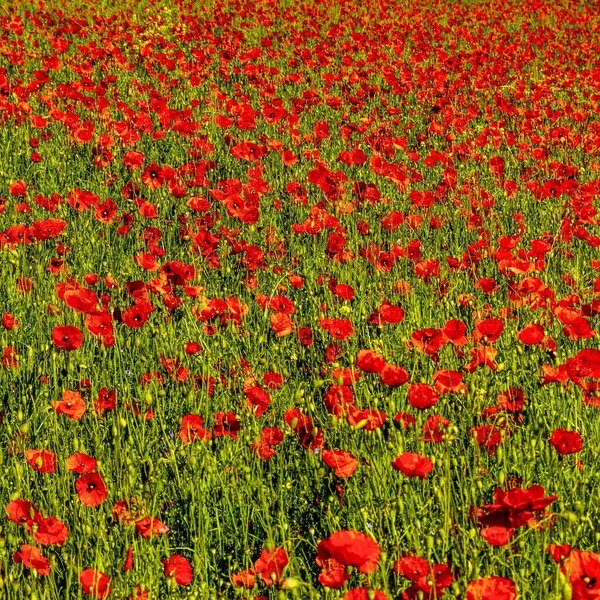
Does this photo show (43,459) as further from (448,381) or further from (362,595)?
(448,381)

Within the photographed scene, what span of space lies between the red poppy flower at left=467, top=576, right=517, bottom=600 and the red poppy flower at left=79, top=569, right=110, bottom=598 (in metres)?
0.81

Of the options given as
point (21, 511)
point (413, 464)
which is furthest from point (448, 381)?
point (21, 511)

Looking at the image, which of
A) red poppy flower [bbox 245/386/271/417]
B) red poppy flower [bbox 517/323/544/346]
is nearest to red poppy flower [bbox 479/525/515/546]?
red poppy flower [bbox 245/386/271/417]

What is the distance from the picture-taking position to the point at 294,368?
337 centimetres

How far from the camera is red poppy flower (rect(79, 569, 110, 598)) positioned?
6.29ft

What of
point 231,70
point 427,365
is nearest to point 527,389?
point 427,365

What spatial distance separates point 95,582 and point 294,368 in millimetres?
1555

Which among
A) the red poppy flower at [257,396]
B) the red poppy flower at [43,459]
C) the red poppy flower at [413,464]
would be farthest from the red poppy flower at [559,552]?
the red poppy flower at [43,459]

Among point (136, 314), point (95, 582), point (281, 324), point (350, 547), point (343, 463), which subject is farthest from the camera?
point (281, 324)

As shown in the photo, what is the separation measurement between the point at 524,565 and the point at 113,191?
13.8 ft

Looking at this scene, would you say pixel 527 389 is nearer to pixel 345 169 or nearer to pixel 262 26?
pixel 345 169

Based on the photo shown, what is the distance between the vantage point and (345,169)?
6.30m

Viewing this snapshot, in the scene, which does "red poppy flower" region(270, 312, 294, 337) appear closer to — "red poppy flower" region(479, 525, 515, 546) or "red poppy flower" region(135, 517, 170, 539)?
"red poppy flower" region(135, 517, 170, 539)

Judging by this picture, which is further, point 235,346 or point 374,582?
point 235,346
